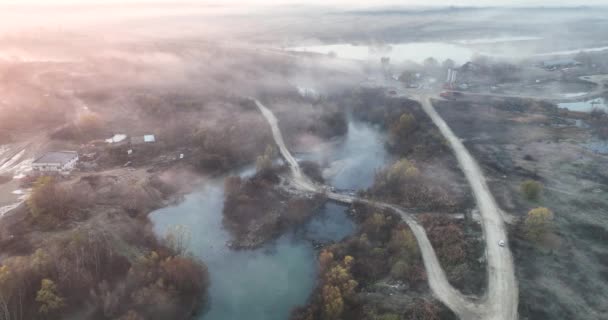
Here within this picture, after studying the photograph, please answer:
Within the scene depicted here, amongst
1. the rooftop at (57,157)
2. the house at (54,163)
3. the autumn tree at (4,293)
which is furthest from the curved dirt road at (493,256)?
the rooftop at (57,157)

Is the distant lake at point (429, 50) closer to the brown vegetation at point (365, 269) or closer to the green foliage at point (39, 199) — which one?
the brown vegetation at point (365, 269)

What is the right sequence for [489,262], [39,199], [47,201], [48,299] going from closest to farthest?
[48,299]
[489,262]
[39,199]
[47,201]

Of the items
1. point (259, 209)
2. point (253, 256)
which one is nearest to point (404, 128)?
point (259, 209)

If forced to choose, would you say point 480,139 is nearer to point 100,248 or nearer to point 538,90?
point 538,90

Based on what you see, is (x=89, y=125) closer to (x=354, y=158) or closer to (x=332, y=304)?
(x=354, y=158)

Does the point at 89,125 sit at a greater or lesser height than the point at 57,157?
greater

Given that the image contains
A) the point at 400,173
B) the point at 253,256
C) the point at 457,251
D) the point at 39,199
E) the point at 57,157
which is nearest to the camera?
the point at 457,251
